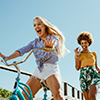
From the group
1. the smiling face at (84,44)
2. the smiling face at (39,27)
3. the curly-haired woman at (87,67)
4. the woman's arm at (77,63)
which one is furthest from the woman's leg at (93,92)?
the smiling face at (39,27)

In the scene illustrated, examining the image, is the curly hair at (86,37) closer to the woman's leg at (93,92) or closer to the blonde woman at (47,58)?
the woman's leg at (93,92)

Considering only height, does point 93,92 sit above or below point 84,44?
below

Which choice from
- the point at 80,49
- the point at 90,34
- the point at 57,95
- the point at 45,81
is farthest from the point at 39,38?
the point at 90,34

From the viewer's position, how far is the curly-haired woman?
332 centimetres

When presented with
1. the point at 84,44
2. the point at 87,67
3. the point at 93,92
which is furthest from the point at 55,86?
the point at 84,44

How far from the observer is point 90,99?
3.29 metres

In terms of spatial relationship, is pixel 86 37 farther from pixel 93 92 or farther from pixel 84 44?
pixel 93 92

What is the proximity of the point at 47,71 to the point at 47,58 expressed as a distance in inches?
6.1

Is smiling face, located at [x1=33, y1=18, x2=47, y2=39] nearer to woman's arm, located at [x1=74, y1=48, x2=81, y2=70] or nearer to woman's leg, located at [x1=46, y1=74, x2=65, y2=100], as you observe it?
woman's leg, located at [x1=46, y1=74, x2=65, y2=100]

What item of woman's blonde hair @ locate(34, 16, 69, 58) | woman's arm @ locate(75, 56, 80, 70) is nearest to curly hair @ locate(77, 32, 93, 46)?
woman's arm @ locate(75, 56, 80, 70)

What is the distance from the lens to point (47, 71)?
2.43 m

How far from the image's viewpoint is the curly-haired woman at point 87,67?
332cm

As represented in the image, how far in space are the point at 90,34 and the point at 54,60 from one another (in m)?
1.46

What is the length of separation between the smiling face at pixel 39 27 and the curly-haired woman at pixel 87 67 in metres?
1.09
